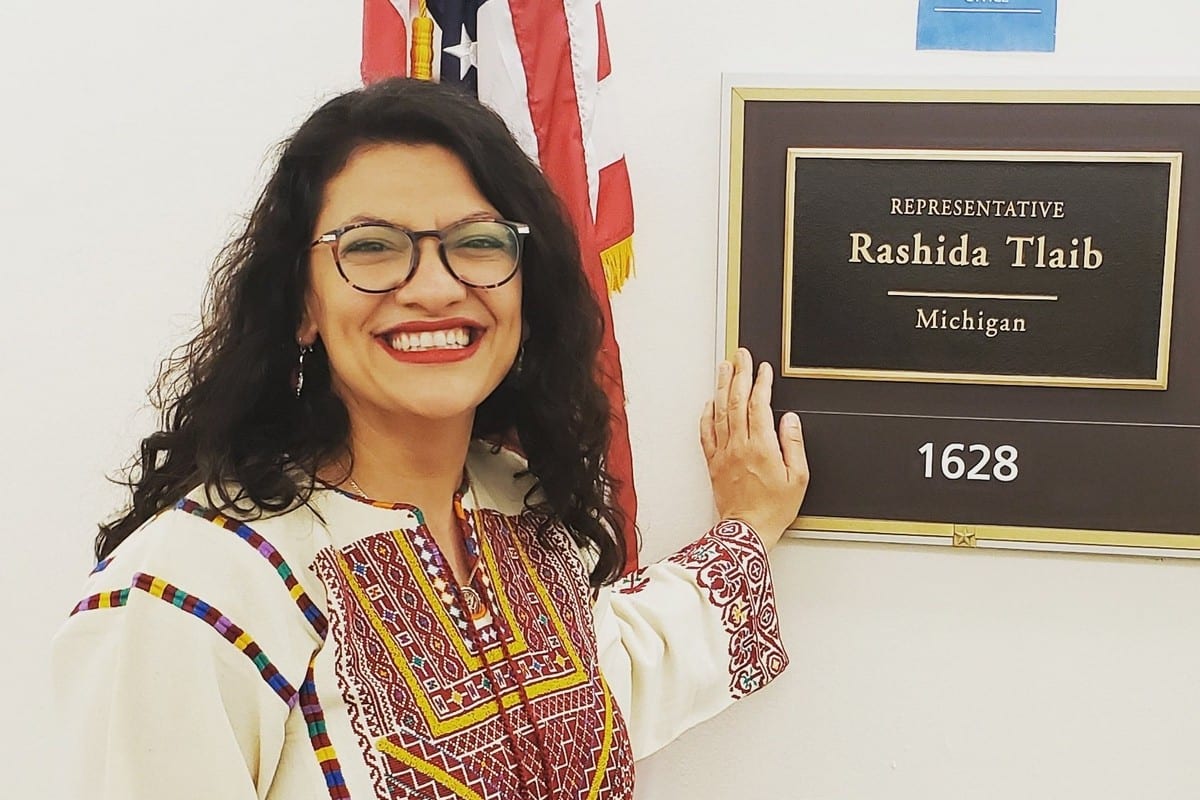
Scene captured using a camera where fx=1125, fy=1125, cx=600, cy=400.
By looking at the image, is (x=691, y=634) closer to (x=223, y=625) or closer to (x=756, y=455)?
(x=756, y=455)

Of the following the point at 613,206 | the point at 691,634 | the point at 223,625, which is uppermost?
the point at 613,206

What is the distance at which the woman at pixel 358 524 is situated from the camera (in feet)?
2.80

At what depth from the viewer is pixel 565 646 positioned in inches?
Answer: 41.8

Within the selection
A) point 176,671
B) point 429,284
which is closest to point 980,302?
point 429,284

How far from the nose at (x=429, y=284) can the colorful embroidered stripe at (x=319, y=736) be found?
31 cm

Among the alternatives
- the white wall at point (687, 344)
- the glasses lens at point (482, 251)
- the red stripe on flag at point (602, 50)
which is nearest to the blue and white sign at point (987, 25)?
the white wall at point (687, 344)

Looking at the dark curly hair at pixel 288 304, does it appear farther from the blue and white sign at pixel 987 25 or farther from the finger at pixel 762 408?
the blue and white sign at pixel 987 25

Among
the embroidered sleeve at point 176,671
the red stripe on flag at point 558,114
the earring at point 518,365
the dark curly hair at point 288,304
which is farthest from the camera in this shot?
the red stripe on flag at point 558,114

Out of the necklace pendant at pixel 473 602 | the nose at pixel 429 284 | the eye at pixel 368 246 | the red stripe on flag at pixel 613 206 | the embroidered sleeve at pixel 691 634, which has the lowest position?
the embroidered sleeve at pixel 691 634

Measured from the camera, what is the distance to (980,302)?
→ 1.25 meters

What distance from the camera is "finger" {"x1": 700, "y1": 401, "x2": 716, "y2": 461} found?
1310 mm

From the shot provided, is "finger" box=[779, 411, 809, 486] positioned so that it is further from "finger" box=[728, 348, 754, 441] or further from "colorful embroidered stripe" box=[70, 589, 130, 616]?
"colorful embroidered stripe" box=[70, 589, 130, 616]

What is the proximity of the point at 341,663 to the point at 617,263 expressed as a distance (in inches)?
22.2

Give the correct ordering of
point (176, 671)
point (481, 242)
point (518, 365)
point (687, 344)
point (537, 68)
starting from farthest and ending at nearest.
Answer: point (687, 344), point (537, 68), point (518, 365), point (481, 242), point (176, 671)
